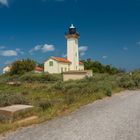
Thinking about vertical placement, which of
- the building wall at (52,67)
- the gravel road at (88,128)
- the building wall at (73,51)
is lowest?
the gravel road at (88,128)

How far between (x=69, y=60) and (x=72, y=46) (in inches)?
125

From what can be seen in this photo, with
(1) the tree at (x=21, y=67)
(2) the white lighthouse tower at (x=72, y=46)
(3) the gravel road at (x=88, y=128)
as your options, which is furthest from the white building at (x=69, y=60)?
(3) the gravel road at (x=88, y=128)

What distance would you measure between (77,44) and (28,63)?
1131 cm

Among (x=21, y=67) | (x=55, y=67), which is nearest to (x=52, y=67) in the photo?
(x=55, y=67)

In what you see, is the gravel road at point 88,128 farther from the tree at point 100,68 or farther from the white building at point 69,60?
the tree at point 100,68

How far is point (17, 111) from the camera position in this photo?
8.83m

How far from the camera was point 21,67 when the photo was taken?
193 feet

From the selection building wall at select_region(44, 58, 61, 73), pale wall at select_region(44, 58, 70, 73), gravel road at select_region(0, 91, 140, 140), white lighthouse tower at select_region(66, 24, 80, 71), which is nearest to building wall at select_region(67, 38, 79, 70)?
white lighthouse tower at select_region(66, 24, 80, 71)

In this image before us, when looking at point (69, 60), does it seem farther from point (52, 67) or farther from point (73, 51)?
point (52, 67)

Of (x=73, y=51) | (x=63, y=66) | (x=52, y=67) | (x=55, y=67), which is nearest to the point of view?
(x=55, y=67)

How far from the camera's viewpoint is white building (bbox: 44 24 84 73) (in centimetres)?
5581

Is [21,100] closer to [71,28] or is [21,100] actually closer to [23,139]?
[23,139]

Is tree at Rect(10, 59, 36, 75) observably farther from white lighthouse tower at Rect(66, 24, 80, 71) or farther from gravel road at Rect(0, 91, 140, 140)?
gravel road at Rect(0, 91, 140, 140)

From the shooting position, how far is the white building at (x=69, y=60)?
55812 millimetres
